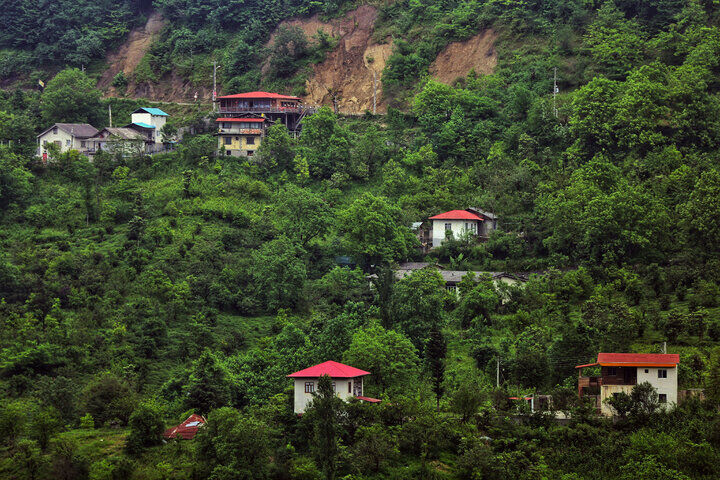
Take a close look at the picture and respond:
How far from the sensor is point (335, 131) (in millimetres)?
64500

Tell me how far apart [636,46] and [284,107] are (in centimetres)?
2432

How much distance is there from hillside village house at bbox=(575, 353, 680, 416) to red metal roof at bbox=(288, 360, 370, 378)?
30.2ft

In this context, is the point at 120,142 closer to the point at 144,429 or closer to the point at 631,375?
the point at 144,429

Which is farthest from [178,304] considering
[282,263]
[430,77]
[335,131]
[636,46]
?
[636,46]

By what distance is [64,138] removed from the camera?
216ft

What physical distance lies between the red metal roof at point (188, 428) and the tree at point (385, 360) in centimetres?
715

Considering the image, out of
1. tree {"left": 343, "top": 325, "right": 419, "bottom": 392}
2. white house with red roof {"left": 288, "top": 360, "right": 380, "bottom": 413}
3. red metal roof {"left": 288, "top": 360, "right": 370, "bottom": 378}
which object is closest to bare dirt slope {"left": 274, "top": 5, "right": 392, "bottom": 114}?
tree {"left": 343, "top": 325, "right": 419, "bottom": 392}

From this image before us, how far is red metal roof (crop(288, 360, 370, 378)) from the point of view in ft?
130

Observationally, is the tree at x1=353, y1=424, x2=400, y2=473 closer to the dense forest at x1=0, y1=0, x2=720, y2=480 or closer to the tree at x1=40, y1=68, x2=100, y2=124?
the dense forest at x1=0, y1=0, x2=720, y2=480

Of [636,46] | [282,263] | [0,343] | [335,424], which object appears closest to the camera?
[335,424]

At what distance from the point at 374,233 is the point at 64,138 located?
24463 millimetres

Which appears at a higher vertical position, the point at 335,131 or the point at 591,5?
the point at 591,5

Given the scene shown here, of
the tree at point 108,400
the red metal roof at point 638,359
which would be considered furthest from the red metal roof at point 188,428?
the red metal roof at point 638,359

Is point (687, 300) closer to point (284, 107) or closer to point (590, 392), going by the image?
point (590, 392)
